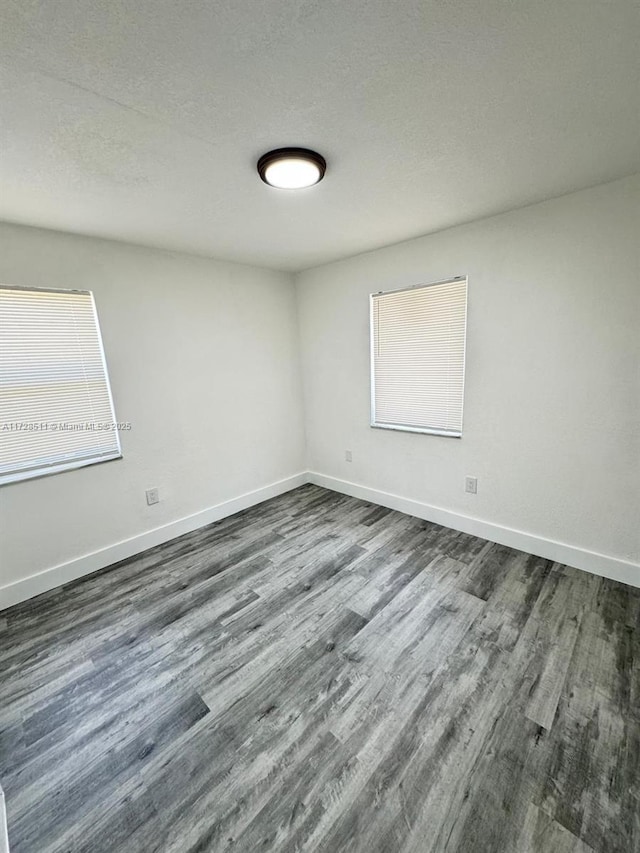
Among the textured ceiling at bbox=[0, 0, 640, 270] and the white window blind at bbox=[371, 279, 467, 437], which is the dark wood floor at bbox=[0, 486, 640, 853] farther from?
the textured ceiling at bbox=[0, 0, 640, 270]

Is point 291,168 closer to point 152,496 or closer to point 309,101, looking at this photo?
point 309,101

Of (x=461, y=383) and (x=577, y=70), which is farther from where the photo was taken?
(x=461, y=383)

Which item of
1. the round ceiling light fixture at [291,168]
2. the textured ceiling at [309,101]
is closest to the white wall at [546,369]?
the textured ceiling at [309,101]

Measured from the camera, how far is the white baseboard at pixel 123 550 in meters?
2.21

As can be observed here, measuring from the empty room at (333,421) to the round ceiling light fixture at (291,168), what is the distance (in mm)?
15

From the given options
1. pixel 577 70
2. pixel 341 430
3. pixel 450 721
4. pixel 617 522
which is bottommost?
pixel 450 721

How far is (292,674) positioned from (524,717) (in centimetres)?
100

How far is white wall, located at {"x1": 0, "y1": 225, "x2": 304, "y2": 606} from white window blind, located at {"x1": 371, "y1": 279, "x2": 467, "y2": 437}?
1.07 metres

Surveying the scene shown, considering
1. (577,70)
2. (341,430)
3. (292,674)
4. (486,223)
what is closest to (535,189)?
(486,223)

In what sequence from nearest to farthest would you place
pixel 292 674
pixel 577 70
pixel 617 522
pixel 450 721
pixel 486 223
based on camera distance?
pixel 577 70
pixel 450 721
pixel 292 674
pixel 617 522
pixel 486 223

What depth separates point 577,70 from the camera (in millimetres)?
1077

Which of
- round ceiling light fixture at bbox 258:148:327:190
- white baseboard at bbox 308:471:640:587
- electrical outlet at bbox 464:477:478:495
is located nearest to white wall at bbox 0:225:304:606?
white baseboard at bbox 308:471:640:587

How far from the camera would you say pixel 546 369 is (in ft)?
7.29

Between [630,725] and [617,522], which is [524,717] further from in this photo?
[617,522]
